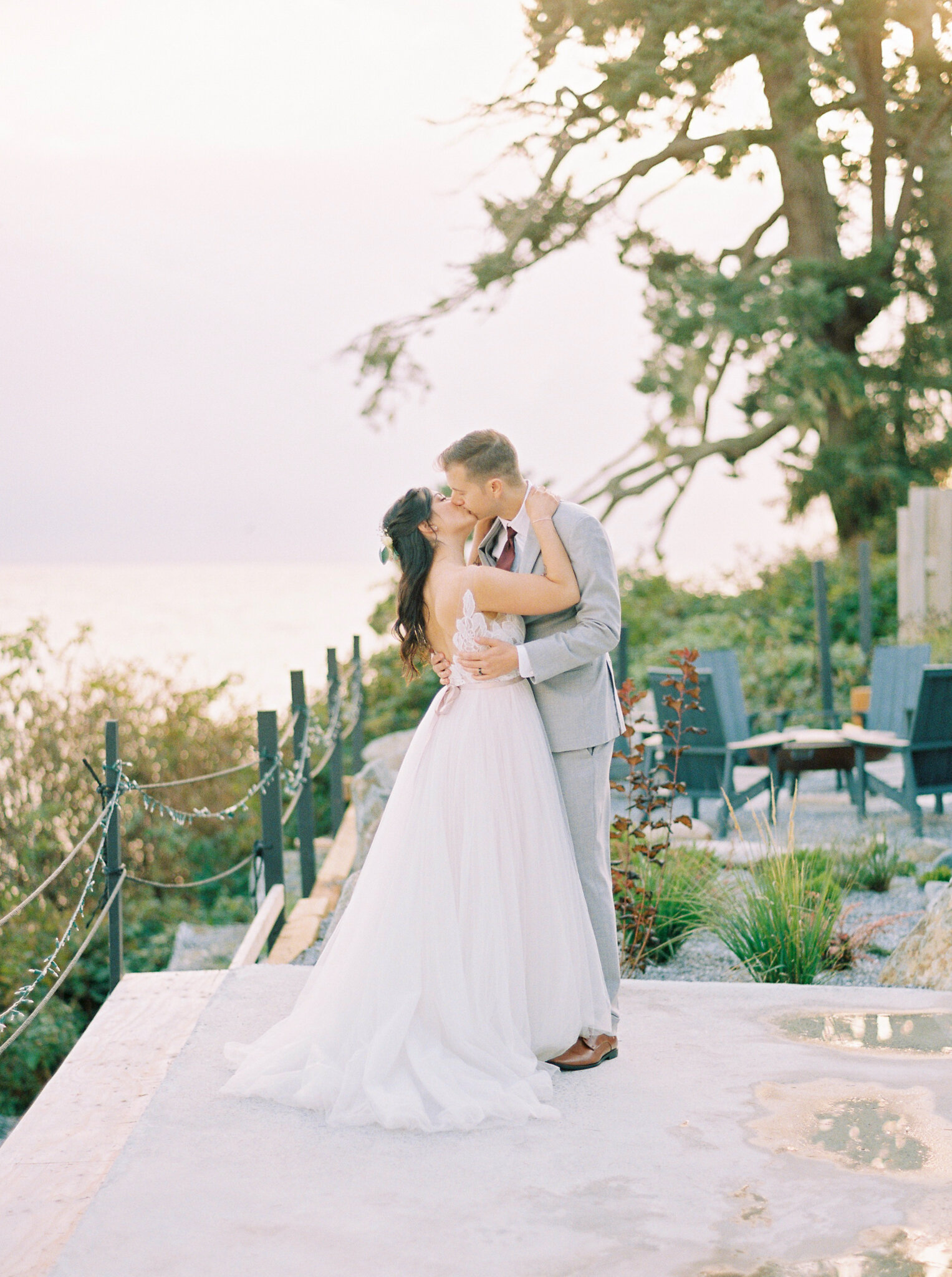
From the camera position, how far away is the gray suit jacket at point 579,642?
3584mm

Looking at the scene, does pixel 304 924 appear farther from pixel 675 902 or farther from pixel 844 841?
pixel 844 841

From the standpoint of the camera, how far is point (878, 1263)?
2404 mm

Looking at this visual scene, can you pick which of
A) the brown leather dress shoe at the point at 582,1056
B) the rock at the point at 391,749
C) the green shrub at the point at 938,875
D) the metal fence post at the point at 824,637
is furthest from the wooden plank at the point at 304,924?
the metal fence post at the point at 824,637


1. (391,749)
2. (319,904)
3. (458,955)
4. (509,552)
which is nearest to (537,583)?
(509,552)

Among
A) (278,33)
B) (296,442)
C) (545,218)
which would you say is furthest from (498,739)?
(296,442)

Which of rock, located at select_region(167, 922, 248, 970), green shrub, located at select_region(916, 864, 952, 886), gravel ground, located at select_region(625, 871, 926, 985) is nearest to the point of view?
gravel ground, located at select_region(625, 871, 926, 985)

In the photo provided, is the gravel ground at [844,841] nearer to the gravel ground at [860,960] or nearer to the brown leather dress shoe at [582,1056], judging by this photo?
the gravel ground at [860,960]

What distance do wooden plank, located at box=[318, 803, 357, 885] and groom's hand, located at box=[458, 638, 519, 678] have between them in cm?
370

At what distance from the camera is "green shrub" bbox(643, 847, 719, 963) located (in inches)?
202

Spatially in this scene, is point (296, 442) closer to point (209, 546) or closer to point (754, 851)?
point (754, 851)

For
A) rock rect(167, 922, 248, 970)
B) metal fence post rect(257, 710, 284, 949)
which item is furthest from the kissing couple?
rock rect(167, 922, 248, 970)

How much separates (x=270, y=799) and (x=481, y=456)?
9.95 ft

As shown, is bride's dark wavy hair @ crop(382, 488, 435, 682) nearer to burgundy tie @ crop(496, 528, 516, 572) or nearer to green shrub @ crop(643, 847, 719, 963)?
burgundy tie @ crop(496, 528, 516, 572)

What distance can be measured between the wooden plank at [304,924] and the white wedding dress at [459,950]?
197cm
